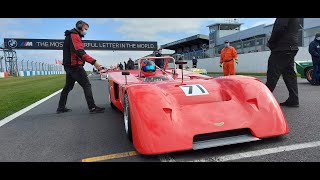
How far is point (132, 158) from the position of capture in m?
2.81

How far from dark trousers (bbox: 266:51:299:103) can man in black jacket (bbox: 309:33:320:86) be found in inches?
160

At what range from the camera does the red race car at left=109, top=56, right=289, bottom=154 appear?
2.74 metres

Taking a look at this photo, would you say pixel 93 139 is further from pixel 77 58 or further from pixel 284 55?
pixel 284 55

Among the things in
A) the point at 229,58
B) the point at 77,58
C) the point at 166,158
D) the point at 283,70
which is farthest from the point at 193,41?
the point at 166,158

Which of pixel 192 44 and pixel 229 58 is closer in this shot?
pixel 229 58

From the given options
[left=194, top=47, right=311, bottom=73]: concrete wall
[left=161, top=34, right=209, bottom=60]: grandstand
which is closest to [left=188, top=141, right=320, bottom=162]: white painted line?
[left=194, top=47, right=311, bottom=73]: concrete wall

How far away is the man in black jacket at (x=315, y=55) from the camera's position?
834cm

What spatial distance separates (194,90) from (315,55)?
6.43m

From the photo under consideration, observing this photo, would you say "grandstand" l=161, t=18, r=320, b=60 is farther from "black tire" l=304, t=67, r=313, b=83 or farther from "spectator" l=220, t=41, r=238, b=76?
"black tire" l=304, t=67, r=313, b=83

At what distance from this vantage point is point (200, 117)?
2945mm

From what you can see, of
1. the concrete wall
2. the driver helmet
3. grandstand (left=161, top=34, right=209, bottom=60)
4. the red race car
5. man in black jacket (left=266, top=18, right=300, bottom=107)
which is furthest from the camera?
grandstand (left=161, top=34, right=209, bottom=60)

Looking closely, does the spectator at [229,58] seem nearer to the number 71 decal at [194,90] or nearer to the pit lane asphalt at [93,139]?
the pit lane asphalt at [93,139]

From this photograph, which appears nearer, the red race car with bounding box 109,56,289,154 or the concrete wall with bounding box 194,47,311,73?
the red race car with bounding box 109,56,289,154
